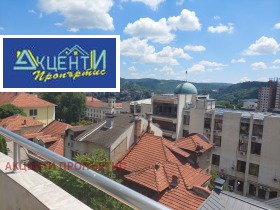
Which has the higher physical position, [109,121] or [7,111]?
[109,121]

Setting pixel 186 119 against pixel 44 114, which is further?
pixel 44 114

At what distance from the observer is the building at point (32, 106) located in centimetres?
3572

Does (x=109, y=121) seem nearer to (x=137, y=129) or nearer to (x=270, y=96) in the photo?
(x=137, y=129)

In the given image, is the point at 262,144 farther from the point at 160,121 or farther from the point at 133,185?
the point at 133,185

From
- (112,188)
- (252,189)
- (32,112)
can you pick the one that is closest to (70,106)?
(32,112)

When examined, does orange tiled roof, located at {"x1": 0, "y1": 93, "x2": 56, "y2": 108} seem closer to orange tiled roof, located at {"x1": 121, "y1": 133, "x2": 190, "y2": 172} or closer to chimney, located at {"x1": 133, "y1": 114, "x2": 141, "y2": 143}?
chimney, located at {"x1": 133, "y1": 114, "x2": 141, "y2": 143}

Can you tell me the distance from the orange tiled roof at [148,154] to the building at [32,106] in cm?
2571

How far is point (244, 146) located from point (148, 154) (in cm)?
1498

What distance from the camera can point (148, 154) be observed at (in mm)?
13641

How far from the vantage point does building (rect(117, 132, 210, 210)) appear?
411 inches

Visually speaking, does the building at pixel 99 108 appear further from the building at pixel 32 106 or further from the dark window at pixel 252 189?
the dark window at pixel 252 189

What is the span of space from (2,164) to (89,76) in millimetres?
20371

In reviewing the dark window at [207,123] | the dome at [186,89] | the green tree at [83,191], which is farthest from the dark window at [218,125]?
the green tree at [83,191]

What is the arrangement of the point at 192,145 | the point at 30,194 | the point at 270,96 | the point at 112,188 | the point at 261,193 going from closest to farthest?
1. the point at 112,188
2. the point at 30,194
3. the point at 192,145
4. the point at 261,193
5. the point at 270,96
